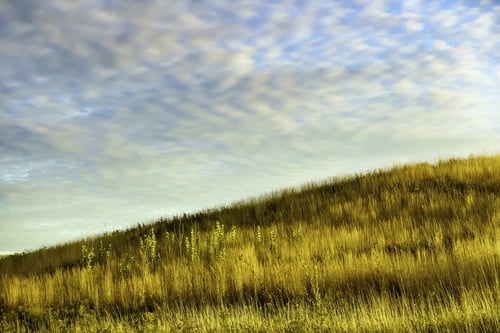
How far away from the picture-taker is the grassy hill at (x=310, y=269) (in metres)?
7.73

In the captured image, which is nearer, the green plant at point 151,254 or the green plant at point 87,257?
the green plant at point 87,257

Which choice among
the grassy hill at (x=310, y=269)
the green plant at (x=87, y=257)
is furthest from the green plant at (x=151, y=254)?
the green plant at (x=87, y=257)

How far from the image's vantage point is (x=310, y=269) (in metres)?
11.8

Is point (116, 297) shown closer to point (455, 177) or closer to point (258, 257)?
point (258, 257)

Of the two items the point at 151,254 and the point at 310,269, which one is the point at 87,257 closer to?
the point at 151,254

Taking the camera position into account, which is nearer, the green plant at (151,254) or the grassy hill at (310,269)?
the grassy hill at (310,269)

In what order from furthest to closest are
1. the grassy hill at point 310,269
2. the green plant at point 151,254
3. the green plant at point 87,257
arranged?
1. the green plant at point 151,254
2. the green plant at point 87,257
3. the grassy hill at point 310,269

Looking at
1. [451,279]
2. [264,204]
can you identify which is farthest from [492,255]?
[264,204]

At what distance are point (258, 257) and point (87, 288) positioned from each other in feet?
14.7

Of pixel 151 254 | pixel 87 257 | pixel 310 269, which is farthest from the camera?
pixel 87 257

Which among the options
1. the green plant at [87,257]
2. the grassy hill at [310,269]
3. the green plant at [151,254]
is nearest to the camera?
the grassy hill at [310,269]

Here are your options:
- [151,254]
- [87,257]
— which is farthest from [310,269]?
[87,257]

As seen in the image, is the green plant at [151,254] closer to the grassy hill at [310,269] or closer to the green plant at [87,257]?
the grassy hill at [310,269]

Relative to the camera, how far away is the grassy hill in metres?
7.73
